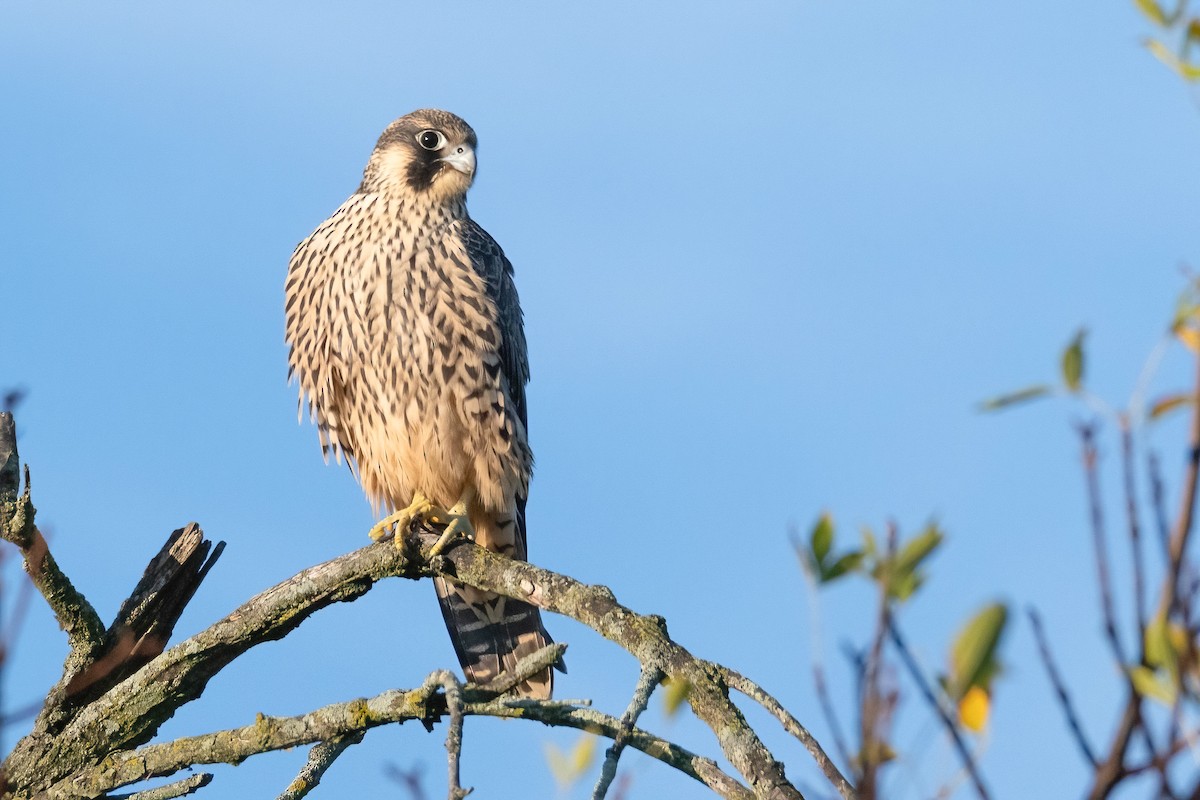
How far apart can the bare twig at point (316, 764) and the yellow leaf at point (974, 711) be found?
230 cm

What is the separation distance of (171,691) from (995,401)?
3.01 meters

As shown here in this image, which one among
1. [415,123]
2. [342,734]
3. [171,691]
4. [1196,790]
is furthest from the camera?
[415,123]

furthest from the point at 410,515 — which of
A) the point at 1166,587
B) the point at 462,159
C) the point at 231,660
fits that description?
the point at 1166,587

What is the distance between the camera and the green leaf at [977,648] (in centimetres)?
76

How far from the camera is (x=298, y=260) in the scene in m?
4.63

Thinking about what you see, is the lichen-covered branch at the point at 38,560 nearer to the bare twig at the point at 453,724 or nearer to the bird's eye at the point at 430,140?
the bare twig at the point at 453,724

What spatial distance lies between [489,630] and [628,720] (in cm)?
224

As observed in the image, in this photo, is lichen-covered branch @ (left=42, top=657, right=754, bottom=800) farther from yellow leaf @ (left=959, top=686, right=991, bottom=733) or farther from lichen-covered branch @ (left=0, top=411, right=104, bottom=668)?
yellow leaf @ (left=959, top=686, right=991, bottom=733)

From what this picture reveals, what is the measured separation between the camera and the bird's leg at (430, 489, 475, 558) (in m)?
3.72

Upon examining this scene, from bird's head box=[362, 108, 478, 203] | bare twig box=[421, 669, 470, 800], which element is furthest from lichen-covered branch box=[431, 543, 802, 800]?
bird's head box=[362, 108, 478, 203]

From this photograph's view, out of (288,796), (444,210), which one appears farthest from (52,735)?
(444,210)

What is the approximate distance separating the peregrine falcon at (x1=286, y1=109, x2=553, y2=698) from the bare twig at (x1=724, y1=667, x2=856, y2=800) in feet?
5.09

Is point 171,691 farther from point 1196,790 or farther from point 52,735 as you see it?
point 1196,790

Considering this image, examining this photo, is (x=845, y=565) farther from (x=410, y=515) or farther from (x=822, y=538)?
(x=410, y=515)
